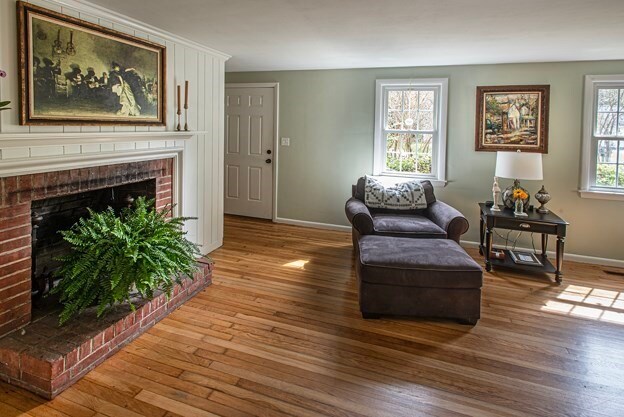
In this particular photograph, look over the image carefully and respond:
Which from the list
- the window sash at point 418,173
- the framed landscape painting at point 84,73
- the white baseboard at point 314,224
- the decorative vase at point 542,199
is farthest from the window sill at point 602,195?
the framed landscape painting at point 84,73

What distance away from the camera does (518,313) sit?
10.0ft

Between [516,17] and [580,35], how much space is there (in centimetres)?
83

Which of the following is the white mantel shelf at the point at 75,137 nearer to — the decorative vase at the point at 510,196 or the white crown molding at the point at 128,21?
the white crown molding at the point at 128,21

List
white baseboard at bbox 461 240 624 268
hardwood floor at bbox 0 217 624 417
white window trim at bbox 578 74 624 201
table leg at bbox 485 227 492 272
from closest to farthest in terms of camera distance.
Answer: hardwood floor at bbox 0 217 624 417 → table leg at bbox 485 227 492 272 → white window trim at bbox 578 74 624 201 → white baseboard at bbox 461 240 624 268

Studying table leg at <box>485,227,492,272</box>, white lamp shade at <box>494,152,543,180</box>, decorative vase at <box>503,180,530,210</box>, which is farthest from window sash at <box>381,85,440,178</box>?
table leg at <box>485,227,492,272</box>

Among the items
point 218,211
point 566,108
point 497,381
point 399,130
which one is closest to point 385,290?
point 497,381

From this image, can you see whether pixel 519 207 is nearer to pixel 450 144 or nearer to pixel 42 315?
pixel 450 144

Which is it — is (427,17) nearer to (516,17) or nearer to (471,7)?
(471,7)

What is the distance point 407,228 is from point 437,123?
1649 mm

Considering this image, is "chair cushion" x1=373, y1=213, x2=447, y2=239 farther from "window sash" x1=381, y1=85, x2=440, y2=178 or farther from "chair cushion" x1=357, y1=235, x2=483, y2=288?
→ "window sash" x1=381, y1=85, x2=440, y2=178

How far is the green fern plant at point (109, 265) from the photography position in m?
2.40

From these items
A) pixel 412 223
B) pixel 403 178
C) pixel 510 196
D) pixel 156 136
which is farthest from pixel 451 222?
pixel 156 136

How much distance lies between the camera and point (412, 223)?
155 inches

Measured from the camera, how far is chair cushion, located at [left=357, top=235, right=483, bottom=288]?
2787mm
